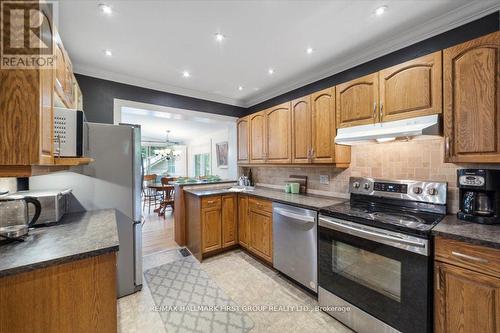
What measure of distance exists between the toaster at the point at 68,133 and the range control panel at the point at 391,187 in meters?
2.61

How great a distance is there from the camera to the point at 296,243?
7.38 feet

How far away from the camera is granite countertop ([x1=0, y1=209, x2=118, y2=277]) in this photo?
39.4 inches

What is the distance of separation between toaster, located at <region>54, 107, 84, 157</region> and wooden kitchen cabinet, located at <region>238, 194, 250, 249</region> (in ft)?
6.84

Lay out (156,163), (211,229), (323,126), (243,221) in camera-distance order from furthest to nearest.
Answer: (156,163), (243,221), (211,229), (323,126)

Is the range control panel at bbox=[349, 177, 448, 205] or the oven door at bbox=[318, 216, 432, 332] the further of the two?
the range control panel at bbox=[349, 177, 448, 205]

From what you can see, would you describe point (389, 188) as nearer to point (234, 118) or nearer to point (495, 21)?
point (495, 21)

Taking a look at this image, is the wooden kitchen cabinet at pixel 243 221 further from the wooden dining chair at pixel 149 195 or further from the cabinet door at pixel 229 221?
the wooden dining chair at pixel 149 195

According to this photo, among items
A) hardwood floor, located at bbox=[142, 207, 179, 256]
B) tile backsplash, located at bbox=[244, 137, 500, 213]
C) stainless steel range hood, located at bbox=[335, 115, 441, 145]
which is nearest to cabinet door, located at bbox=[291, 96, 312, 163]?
tile backsplash, located at bbox=[244, 137, 500, 213]

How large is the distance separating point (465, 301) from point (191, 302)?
2143 millimetres

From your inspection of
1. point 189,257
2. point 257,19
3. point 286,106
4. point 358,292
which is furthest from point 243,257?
point 257,19

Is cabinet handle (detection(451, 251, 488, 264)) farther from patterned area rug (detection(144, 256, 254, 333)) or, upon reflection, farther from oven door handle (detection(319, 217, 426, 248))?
patterned area rug (detection(144, 256, 254, 333))

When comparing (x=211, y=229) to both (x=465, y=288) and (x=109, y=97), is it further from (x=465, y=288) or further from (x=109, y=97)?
(x=465, y=288)

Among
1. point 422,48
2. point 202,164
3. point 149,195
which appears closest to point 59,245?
point 422,48

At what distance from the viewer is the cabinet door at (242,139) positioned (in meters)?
3.67
